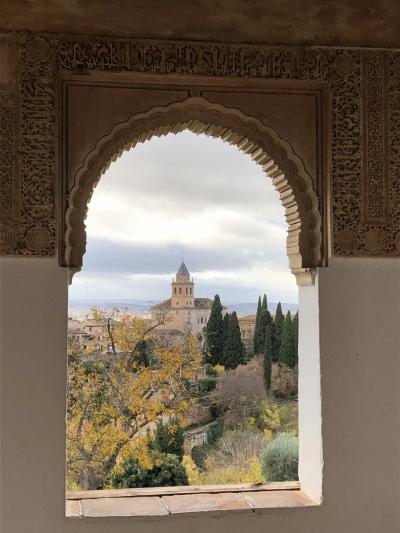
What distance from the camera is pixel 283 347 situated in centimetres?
938

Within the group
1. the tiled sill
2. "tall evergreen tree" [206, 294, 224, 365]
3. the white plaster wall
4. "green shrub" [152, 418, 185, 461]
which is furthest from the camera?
"tall evergreen tree" [206, 294, 224, 365]

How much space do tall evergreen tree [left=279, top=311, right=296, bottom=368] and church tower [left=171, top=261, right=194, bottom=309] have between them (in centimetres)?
138

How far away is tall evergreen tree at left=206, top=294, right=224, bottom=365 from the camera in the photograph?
9.12 metres

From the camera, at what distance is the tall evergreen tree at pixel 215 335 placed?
912cm

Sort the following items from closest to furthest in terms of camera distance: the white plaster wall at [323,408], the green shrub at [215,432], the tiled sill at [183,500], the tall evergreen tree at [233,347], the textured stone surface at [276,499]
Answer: the white plaster wall at [323,408], the tiled sill at [183,500], the textured stone surface at [276,499], the green shrub at [215,432], the tall evergreen tree at [233,347]

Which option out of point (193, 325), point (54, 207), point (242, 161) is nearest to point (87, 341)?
point (193, 325)

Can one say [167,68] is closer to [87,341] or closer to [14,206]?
[14,206]

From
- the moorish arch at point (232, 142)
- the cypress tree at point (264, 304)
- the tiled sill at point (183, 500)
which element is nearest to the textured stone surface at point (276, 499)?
the tiled sill at point (183, 500)

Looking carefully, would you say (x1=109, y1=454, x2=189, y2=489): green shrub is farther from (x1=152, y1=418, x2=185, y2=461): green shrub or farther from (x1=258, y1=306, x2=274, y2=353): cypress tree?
(x1=258, y1=306, x2=274, y2=353): cypress tree

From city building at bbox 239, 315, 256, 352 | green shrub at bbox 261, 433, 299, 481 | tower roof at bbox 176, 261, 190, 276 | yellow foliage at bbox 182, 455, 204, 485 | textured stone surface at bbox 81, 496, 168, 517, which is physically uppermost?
tower roof at bbox 176, 261, 190, 276

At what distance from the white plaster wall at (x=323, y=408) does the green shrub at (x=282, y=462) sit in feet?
5.21

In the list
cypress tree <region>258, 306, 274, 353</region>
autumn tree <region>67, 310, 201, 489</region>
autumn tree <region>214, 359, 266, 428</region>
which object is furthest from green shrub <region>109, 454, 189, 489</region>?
cypress tree <region>258, 306, 274, 353</region>

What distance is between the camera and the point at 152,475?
6711 millimetres

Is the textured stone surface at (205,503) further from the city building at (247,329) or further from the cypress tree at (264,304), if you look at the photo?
the cypress tree at (264,304)
